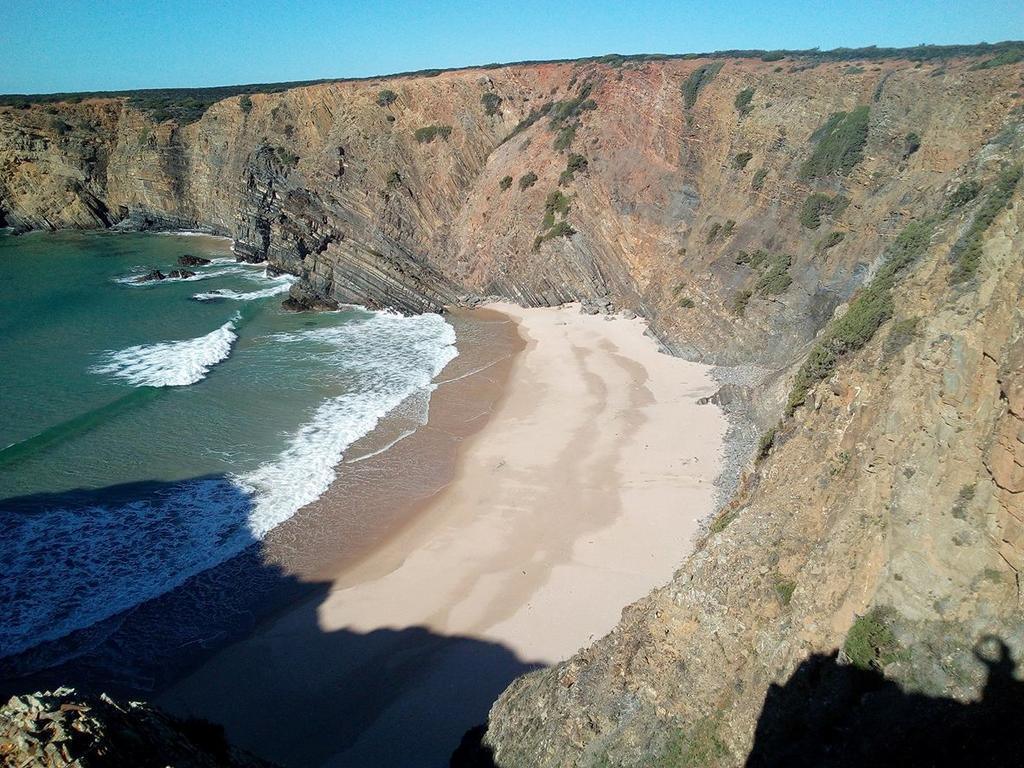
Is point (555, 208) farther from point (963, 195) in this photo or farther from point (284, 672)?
point (284, 672)

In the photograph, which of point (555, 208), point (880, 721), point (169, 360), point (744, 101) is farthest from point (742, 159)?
point (880, 721)

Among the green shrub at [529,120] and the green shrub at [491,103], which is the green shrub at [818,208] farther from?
the green shrub at [491,103]

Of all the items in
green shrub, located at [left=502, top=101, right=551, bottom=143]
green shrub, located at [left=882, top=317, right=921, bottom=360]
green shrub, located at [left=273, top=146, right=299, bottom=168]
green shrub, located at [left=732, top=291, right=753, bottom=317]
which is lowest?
green shrub, located at [left=732, top=291, right=753, bottom=317]

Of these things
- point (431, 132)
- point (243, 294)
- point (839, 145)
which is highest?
point (839, 145)

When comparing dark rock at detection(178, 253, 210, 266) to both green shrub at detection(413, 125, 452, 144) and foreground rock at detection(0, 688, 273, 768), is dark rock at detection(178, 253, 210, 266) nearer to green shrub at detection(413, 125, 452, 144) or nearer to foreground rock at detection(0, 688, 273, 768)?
green shrub at detection(413, 125, 452, 144)

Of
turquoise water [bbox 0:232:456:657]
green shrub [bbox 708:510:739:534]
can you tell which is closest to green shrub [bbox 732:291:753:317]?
turquoise water [bbox 0:232:456:657]

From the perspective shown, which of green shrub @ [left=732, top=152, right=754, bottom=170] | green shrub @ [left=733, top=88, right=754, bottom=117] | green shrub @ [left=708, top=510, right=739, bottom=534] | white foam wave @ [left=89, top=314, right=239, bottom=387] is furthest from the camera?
green shrub @ [left=733, top=88, right=754, bottom=117]
